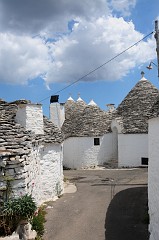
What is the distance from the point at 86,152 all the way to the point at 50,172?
10.9 meters

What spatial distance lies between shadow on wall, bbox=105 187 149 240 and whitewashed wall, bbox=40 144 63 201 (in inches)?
115

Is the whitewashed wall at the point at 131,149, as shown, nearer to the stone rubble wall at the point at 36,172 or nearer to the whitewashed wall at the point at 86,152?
the whitewashed wall at the point at 86,152

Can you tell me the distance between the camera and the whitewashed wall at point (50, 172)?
14.0 m

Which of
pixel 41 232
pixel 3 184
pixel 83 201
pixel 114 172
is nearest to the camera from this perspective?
pixel 3 184

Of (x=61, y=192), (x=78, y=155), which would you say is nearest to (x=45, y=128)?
(x=61, y=192)

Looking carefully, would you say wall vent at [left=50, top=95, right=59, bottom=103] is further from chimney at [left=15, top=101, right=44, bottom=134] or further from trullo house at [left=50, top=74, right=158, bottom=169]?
chimney at [left=15, top=101, right=44, bottom=134]

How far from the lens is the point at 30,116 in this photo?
517 inches

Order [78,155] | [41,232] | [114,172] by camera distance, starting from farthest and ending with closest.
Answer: [78,155]
[114,172]
[41,232]

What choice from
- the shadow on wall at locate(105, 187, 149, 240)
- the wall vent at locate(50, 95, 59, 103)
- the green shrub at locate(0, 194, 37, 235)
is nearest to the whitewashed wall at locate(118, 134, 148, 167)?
the wall vent at locate(50, 95, 59, 103)

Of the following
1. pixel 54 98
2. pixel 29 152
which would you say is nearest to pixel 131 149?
pixel 54 98

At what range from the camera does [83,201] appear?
1370 centimetres

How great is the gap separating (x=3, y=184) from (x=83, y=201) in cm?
543

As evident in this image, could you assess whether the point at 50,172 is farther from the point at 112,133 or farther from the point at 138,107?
the point at 138,107

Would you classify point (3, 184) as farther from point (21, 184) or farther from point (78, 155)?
point (78, 155)
